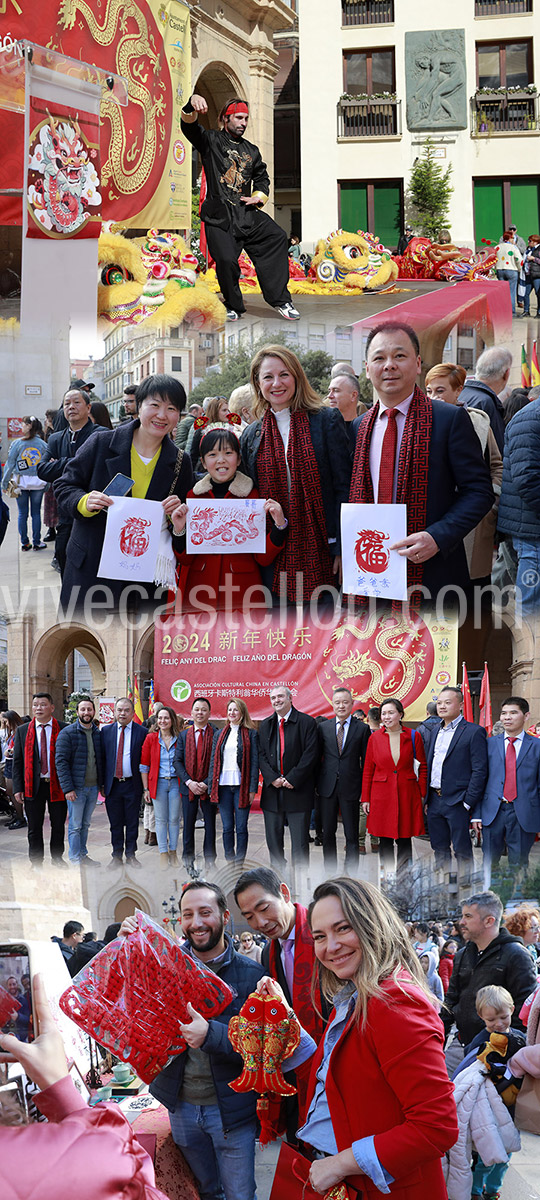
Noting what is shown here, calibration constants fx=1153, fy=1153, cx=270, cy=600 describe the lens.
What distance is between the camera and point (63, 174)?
734 centimetres

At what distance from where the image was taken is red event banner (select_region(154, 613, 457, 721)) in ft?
19.4

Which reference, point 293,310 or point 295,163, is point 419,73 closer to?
point 295,163

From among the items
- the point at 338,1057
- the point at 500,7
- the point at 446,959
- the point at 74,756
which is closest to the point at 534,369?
the point at 446,959

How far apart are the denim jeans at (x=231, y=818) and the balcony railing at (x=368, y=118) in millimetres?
13968

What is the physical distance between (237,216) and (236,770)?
3.89 m

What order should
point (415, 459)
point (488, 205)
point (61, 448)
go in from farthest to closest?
point (488, 205) < point (61, 448) < point (415, 459)

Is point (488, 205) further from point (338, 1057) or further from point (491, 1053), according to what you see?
point (338, 1057)

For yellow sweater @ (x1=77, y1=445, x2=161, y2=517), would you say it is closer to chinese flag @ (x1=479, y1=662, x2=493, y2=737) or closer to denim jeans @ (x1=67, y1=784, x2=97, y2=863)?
denim jeans @ (x1=67, y1=784, x2=97, y2=863)

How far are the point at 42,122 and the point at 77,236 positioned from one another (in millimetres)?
687

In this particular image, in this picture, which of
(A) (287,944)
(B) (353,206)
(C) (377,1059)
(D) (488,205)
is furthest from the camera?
(D) (488,205)

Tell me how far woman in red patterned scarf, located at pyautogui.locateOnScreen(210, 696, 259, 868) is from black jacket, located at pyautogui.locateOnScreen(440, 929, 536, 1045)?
1.39 meters

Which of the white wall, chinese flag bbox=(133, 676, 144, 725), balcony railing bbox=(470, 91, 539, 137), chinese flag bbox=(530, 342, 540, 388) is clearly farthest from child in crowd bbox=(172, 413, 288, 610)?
balcony railing bbox=(470, 91, 539, 137)

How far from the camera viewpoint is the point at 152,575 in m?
5.87

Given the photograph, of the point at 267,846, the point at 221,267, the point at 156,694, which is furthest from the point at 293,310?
the point at 267,846
